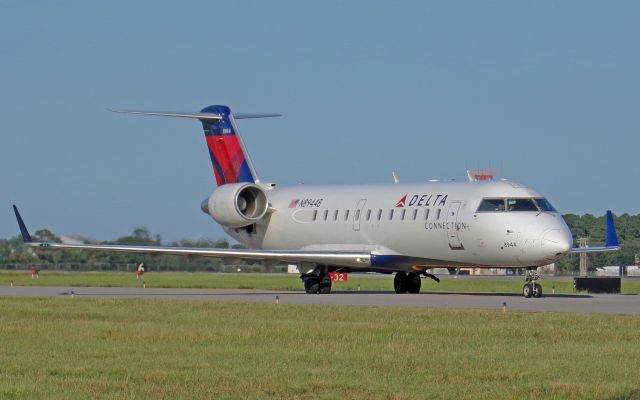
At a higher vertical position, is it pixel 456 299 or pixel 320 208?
pixel 320 208

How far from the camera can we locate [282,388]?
1390 cm

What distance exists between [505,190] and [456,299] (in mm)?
4118

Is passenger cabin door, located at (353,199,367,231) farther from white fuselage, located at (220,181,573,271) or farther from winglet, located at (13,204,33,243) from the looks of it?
winglet, located at (13,204,33,243)

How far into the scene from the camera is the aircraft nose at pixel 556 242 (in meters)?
34.7

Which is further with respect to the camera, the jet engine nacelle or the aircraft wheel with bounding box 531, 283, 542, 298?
the jet engine nacelle

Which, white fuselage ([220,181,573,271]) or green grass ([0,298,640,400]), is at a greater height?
white fuselage ([220,181,573,271])

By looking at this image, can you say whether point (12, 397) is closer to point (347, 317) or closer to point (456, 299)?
point (347, 317)

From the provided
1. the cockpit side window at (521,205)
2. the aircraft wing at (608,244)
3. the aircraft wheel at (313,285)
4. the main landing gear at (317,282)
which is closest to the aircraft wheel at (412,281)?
the main landing gear at (317,282)

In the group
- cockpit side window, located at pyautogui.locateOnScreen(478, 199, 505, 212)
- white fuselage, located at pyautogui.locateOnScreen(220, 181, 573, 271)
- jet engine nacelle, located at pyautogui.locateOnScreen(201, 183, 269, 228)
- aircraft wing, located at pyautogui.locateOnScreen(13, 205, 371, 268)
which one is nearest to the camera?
white fuselage, located at pyautogui.locateOnScreen(220, 181, 573, 271)

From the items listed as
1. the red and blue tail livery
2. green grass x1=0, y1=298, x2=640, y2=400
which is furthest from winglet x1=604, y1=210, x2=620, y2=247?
green grass x1=0, y1=298, x2=640, y2=400

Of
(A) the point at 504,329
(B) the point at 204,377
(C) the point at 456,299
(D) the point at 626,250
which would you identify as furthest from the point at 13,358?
(D) the point at 626,250

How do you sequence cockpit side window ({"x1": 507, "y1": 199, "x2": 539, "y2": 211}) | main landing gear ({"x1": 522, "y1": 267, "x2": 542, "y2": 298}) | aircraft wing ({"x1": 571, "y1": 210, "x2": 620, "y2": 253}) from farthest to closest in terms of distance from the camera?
aircraft wing ({"x1": 571, "y1": 210, "x2": 620, "y2": 253}), cockpit side window ({"x1": 507, "y1": 199, "x2": 539, "y2": 211}), main landing gear ({"x1": 522, "y1": 267, "x2": 542, "y2": 298})

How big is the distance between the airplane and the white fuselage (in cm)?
3

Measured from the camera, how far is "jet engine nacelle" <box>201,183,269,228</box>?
43906 millimetres
